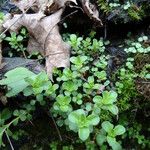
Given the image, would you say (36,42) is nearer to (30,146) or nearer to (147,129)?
(30,146)

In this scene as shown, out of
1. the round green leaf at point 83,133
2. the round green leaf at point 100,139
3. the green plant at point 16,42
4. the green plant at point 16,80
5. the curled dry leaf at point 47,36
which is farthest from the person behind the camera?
the green plant at point 16,42

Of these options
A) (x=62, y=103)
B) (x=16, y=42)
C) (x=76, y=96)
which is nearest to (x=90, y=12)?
(x=16, y=42)

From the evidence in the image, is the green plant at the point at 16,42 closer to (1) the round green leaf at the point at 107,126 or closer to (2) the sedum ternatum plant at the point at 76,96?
(2) the sedum ternatum plant at the point at 76,96

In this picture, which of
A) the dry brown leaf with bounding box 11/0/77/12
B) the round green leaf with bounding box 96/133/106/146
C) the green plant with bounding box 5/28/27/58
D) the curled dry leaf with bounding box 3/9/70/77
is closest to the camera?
the round green leaf with bounding box 96/133/106/146

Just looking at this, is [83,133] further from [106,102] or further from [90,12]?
[90,12]

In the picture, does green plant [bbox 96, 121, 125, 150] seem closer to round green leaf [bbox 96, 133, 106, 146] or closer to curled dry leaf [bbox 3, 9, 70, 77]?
round green leaf [bbox 96, 133, 106, 146]

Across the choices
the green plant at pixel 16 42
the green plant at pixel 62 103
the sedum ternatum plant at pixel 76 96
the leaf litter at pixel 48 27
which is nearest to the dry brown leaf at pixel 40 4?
the leaf litter at pixel 48 27

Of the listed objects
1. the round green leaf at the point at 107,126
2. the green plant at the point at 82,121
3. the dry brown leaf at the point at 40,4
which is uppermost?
the dry brown leaf at the point at 40,4

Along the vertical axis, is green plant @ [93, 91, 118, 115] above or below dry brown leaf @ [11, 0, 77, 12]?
below

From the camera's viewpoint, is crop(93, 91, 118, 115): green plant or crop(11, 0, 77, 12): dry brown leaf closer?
crop(93, 91, 118, 115): green plant

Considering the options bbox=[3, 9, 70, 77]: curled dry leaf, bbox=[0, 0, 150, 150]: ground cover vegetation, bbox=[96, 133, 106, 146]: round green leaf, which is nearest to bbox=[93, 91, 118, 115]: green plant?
bbox=[0, 0, 150, 150]: ground cover vegetation
